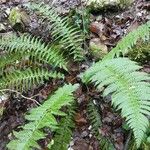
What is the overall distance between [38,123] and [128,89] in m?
0.94

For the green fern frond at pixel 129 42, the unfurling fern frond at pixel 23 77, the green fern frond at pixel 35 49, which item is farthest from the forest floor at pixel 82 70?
the green fern frond at pixel 129 42

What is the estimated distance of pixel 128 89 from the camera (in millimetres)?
3498

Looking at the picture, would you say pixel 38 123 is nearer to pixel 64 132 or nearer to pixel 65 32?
pixel 64 132

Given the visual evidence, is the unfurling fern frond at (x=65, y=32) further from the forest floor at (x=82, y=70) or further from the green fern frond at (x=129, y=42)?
the green fern frond at (x=129, y=42)

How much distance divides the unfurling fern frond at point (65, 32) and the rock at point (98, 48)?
0.54ft

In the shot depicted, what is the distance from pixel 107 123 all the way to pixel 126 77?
2.74 feet

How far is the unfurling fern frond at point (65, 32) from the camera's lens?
5.01 m

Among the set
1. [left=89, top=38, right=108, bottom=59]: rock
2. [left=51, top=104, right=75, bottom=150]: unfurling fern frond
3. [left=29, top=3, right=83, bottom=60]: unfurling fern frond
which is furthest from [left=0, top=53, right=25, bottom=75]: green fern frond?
[left=51, top=104, right=75, bottom=150]: unfurling fern frond

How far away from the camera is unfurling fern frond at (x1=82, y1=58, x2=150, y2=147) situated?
322 cm

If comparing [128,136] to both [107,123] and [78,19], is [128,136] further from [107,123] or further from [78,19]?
[78,19]

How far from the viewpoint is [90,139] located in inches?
167

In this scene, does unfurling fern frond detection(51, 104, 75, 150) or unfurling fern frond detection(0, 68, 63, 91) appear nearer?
unfurling fern frond detection(51, 104, 75, 150)

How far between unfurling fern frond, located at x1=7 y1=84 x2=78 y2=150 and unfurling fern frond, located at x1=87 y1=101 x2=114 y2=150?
489mm

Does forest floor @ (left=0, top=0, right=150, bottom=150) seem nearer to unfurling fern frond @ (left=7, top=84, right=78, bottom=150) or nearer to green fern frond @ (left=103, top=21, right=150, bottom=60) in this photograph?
green fern frond @ (left=103, top=21, right=150, bottom=60)
